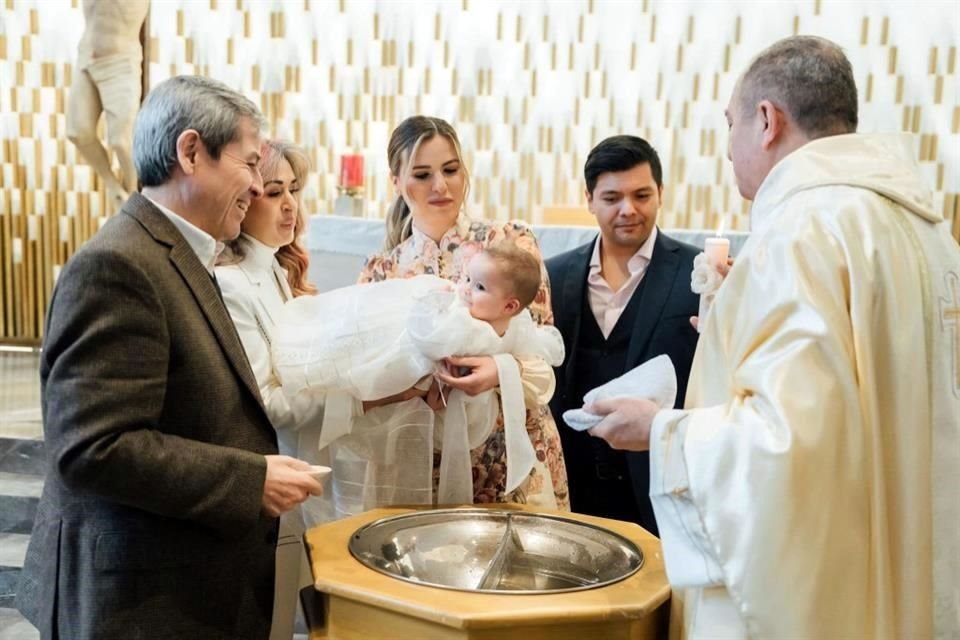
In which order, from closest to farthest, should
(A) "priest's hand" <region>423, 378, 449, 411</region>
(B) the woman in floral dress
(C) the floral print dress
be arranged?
1. (A) "priest's hand" <region>423, 378, 449, 411</region>
2. (C) the floral print dress
3. (B) the woman in floral dress

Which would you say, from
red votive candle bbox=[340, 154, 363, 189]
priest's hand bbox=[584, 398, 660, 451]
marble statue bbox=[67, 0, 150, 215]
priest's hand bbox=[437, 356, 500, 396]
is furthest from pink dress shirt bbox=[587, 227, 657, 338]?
marble statue bbox=[67, 0, 150, 215]

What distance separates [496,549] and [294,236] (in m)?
1.00

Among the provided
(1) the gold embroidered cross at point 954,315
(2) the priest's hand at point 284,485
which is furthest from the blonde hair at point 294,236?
(1) the gold embroidered cross at point 954,315

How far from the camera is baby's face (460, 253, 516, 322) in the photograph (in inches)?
77.6

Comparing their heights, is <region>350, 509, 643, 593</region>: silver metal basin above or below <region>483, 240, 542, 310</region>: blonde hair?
below

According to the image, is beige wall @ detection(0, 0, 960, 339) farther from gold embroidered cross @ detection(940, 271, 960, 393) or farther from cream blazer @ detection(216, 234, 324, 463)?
gold embroidered cross @ detection(940, 271, 960, 393)

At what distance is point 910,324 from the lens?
1.45 m

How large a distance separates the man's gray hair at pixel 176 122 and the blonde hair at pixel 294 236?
32 cm

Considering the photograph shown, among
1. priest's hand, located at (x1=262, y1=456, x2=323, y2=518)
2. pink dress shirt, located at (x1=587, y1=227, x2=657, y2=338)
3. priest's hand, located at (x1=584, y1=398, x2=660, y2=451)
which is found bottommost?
priest's hand, located at (x1=262, y1=456, x2=323, y2=518)

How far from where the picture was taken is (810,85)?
60.1 inches

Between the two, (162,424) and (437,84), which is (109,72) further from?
(162,424)

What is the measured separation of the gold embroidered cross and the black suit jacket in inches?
46.0

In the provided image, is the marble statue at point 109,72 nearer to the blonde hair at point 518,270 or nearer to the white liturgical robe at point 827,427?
the blonde hair at point 518,270

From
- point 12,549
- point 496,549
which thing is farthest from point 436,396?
point 12,549
